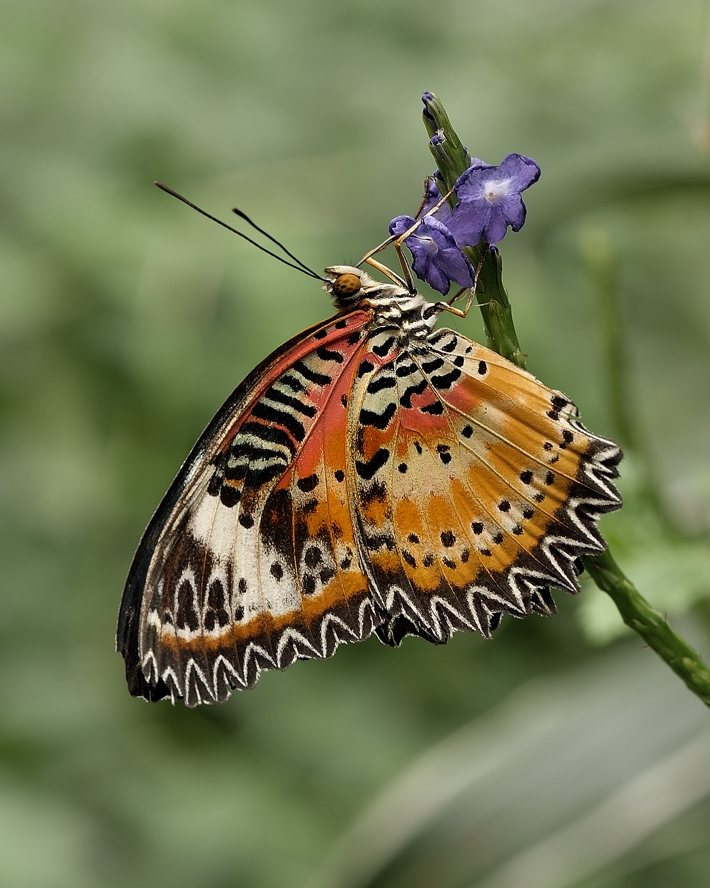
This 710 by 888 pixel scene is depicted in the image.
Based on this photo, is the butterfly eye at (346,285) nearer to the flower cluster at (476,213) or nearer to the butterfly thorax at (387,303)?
the butterfly thorax at (387,303)

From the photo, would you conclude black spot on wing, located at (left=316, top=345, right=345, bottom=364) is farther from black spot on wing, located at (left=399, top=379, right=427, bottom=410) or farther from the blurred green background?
the blurred green background

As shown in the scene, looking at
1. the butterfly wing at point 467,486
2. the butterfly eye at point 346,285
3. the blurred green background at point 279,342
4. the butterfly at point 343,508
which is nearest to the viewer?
the butterfly wing at point 467,486

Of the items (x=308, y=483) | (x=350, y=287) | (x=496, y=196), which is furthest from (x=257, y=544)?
(x=496, y=196)

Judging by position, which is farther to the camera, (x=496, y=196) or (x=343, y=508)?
(x=343, y=508)

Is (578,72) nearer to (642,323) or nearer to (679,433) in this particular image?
(642,323)

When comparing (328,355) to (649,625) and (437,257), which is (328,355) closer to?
(437,257)

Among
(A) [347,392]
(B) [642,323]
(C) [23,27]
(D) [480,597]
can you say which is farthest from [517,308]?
(C) [23,27]

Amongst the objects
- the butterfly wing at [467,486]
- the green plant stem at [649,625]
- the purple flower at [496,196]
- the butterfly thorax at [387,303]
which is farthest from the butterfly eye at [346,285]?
the green plant stem at [649,625]
